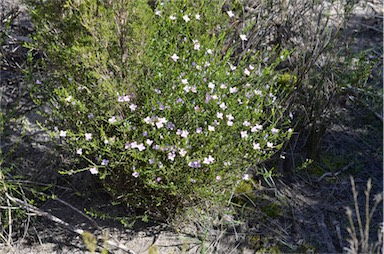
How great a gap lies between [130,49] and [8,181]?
41.4 inches

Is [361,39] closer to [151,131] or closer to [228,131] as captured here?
[228,131]

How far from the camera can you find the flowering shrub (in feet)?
9.12

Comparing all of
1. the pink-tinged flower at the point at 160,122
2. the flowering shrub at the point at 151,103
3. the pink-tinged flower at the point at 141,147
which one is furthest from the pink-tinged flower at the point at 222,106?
the pink-tinged flower at the point at 141,147

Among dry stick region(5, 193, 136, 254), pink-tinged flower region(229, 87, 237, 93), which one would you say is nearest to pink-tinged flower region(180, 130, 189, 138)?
pink-tinged flower region(229, 87, 237, 93)

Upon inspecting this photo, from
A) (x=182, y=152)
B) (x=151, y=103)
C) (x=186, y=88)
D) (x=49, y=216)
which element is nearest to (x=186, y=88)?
(x=186, y=88)

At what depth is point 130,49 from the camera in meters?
2.83

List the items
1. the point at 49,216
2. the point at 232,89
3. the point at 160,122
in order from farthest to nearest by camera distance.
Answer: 1. the point at 49,216
2. the point at 232,89
3. the point at 160,122

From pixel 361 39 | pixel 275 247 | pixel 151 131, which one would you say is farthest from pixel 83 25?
pixel 361 39

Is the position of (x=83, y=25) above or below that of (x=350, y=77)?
above

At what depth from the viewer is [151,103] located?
9.22 feet

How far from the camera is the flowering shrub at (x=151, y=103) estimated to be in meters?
2.78

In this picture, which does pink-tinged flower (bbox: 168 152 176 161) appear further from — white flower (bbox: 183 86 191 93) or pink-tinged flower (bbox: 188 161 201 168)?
white flower (bbox: 183 86 191 93)

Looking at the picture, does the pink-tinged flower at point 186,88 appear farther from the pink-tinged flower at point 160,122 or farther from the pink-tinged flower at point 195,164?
the pink-tinged flower at point 195,164

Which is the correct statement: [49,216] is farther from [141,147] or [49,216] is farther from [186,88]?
[186,88]
